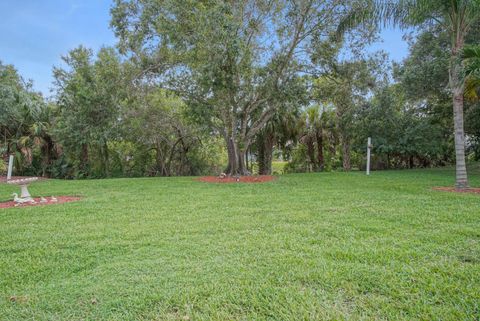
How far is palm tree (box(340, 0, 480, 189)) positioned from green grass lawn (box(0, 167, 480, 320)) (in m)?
2.94

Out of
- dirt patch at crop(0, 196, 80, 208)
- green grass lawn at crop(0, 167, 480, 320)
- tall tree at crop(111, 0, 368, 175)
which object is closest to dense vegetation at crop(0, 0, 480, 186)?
tall tree at crop(111, 0, 368, 175)

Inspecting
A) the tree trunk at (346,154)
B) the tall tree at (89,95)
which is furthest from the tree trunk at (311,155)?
the tall tree at (89,95)

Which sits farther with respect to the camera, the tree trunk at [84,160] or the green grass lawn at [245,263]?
the tree trunk at [84,160]

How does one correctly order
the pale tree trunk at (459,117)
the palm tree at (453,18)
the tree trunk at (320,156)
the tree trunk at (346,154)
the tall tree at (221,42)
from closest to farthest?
the palm tree at (453,18) → the pale tree trunk at (459,117) → the tall tree at (221,42) → the tree trunk at (346,154) → the tree trunk at (320,156)

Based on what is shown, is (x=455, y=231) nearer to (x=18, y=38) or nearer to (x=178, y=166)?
(x=178, y=166)

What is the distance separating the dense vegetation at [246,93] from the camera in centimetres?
909

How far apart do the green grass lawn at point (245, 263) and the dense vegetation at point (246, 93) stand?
512cm

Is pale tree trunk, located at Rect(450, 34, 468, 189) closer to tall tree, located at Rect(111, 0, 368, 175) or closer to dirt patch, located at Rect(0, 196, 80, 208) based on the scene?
tall tree, located at Rect(111, 0, 368, 175)

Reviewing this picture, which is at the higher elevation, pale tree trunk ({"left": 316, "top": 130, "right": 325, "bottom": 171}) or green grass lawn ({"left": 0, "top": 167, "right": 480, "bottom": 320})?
pale tree trunk ({"left": 316, "top": 130, "right": 325, "bottom": 171})

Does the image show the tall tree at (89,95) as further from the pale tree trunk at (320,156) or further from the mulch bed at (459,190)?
the pale tree trunk at (320,156)

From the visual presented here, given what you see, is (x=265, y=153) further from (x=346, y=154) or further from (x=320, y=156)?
(x=346, y=154)

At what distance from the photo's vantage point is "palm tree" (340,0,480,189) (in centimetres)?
747

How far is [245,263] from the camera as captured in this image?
9.86 feet

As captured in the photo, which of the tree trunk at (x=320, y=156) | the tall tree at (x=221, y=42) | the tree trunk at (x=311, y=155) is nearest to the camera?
the tall tree at (x=221, y=42)
